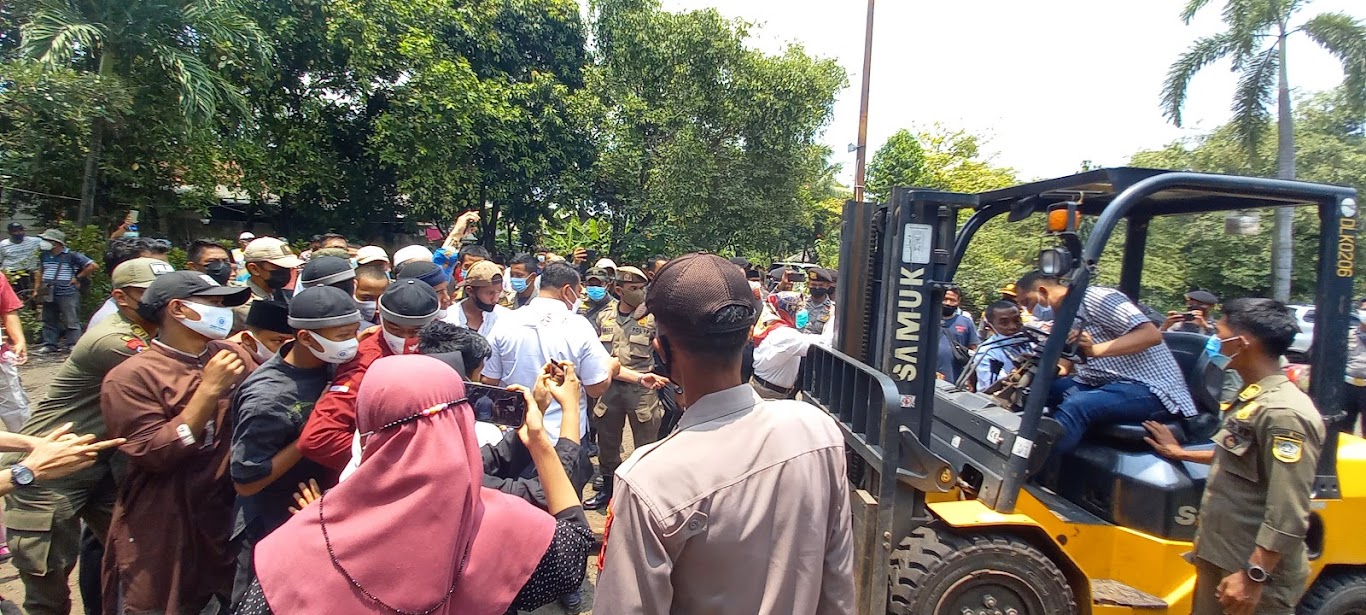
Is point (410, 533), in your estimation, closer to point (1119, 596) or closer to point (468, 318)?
point (1119, 596)

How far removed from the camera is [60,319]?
9.73 meters

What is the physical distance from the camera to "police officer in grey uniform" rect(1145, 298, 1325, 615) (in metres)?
2.70

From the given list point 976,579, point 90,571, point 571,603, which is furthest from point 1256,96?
point 90,571

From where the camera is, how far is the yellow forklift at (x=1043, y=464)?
10.0 feet

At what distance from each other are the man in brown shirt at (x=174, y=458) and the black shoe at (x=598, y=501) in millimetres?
3058

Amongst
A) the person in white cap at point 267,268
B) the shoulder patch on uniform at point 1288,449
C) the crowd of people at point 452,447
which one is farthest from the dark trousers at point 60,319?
the shoulder patch on uniform at point 1288,449

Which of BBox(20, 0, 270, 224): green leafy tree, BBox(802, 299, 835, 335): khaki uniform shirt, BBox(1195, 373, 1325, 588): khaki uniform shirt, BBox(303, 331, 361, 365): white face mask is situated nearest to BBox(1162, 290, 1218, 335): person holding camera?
BBox(802, 299, 835, 335): khaki uniform shirt

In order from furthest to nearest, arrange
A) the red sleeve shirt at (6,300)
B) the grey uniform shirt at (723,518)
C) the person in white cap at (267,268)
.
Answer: the red sleeve shirt at (6,300)
the person in white cap at (267,268)
the grey uniform shirt at (723,518)

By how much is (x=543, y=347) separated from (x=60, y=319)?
9399mm

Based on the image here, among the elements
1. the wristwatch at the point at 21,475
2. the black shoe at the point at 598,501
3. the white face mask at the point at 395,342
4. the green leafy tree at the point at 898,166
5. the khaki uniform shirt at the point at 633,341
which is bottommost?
the black shoe at the point at 598,501

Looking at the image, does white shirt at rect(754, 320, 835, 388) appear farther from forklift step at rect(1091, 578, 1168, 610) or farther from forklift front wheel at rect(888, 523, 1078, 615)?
forklift step at rect(1091, 578, 1168, 610)

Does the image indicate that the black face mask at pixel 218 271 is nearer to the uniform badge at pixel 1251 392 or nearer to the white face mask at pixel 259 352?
the white face mask at pixel 259 352

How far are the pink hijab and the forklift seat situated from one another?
2867 millimetres

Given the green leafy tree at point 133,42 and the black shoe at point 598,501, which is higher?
the green leafy tree at point 133,42
